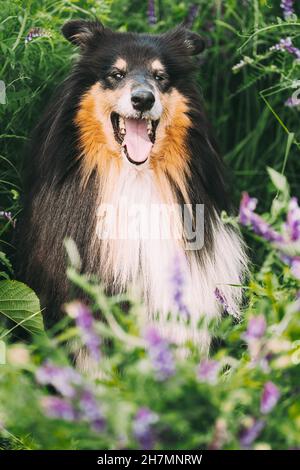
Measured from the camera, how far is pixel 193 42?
11.6ft

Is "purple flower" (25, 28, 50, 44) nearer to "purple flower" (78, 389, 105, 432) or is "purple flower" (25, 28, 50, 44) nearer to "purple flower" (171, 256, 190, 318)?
"purple flower" (171, 256, 190, 318)

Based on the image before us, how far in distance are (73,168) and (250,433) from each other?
1587 millimetres

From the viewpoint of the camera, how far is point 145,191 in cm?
324

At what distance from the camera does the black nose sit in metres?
3.10

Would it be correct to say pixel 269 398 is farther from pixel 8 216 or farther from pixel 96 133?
pixel 8 216

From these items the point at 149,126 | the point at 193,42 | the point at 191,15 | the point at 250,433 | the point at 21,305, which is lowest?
the point at 21,305

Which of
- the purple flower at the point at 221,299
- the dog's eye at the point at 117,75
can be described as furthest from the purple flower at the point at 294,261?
the dog's eye at the point at 117,75

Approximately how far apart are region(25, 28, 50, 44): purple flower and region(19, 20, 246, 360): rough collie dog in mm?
206

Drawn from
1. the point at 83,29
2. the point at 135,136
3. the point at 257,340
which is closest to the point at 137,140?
the point at 135,136

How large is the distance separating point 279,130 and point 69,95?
1.68 metres

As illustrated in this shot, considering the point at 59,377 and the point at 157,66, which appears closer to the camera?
the point at 59,377

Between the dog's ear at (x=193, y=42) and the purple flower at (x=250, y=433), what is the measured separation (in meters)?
1.97

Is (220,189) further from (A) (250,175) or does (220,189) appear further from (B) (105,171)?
(A) (250,175)

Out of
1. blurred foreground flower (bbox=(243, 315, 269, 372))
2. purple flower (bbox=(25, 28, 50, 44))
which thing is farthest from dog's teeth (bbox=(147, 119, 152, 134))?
blurred foreground flower (bbox=(243, 315, 269, 372))
